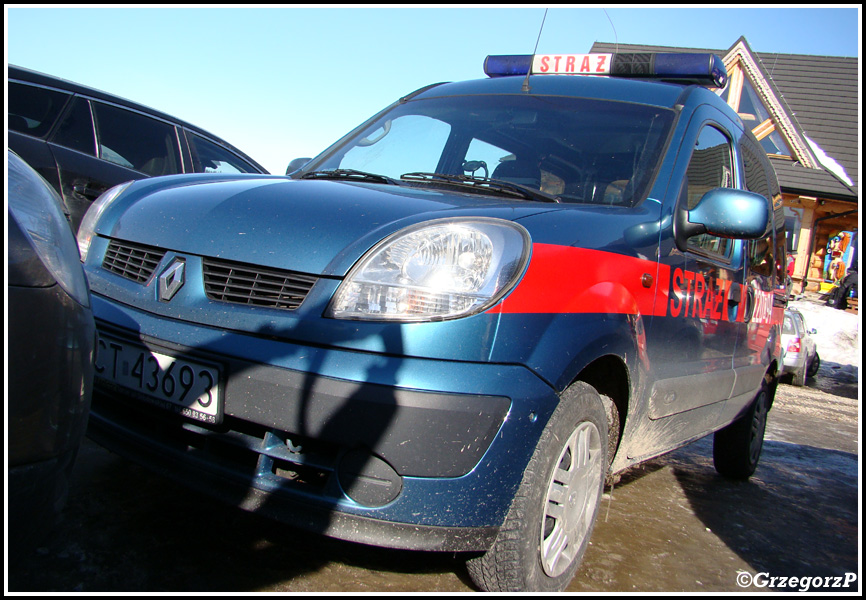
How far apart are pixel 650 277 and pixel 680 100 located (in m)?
0.92

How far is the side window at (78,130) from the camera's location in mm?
4316

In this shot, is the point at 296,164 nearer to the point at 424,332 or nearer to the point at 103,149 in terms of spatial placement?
the point at 103,149

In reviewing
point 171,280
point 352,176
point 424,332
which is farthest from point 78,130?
point 424,332

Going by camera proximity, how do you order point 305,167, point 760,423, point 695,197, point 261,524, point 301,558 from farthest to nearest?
point 760,423, point 305,167, point 695,197, point 261,524, point 301,558

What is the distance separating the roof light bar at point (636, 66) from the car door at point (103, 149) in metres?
2.52

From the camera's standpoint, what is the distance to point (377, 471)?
1804 millimetres

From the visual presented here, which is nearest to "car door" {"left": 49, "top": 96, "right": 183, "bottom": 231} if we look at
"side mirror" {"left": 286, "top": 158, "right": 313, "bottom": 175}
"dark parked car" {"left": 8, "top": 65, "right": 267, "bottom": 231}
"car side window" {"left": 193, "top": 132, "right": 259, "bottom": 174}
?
"dark parked car" {"left": 8, "top": 65, "right": 267, "bottom": 231}

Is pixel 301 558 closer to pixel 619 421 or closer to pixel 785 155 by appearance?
pixel 619 421

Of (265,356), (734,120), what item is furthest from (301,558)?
(734,120)

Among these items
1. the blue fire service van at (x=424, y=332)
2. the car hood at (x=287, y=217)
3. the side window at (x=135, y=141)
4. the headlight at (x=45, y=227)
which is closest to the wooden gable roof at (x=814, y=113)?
the side window at (x=135, y=141)

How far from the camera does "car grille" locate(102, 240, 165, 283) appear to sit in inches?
87.4

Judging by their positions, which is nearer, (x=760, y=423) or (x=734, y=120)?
(x=734, y=120)

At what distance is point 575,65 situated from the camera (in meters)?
3.56

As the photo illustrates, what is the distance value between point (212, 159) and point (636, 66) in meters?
3.23
